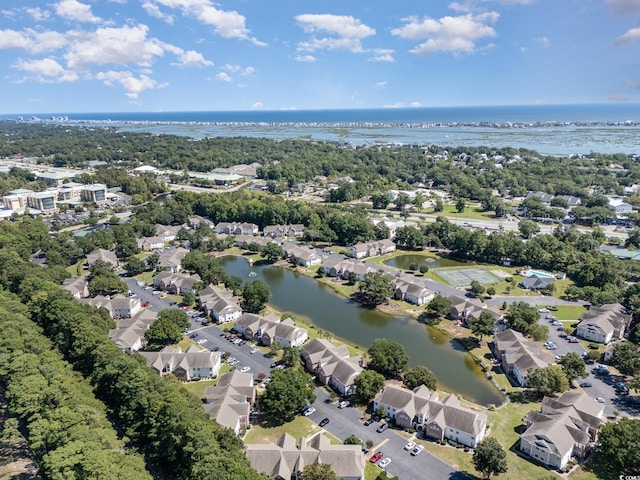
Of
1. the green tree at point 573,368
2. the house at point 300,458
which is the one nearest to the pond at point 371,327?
the green tree at point 573,368

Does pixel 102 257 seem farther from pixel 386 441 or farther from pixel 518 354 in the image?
pixel 518 354

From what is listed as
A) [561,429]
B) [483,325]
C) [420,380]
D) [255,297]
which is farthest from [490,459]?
[255,297]

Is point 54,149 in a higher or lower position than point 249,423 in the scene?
higher

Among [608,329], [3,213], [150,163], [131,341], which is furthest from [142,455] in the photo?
[150,163]

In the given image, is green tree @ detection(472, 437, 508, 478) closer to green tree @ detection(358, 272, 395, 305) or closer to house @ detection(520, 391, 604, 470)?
house @ detection(520, 391, 604, 470)

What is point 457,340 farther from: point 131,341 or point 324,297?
point 131,341
